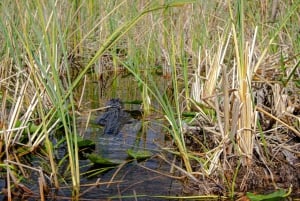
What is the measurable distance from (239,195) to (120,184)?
0.52m

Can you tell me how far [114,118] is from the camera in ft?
12.1

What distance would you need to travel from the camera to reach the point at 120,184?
249 cm

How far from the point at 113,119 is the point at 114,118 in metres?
0.02

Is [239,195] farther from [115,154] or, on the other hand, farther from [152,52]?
[152,52]

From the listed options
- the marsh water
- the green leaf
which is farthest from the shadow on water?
the green leaf

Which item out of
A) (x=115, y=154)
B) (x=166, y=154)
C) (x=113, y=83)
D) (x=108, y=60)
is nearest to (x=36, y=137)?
(x=115, y=154)

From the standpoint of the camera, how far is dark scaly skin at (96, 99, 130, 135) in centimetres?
352

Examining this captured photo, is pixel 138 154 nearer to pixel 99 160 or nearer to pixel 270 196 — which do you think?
pixel 99 160

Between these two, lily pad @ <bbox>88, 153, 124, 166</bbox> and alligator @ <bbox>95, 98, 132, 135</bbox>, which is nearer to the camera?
lily pad @ <bbox>88, 153, 124, 166</bbox>

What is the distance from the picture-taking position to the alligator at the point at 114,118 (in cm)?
353

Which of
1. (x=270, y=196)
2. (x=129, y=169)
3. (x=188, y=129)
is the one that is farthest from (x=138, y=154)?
(x=270, y=196)

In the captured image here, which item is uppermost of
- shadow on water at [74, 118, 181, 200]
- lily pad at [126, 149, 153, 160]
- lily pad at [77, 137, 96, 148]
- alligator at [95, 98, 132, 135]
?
alligator at [95, 98, 132, 135]

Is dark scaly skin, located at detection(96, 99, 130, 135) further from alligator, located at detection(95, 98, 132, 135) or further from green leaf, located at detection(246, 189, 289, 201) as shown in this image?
green leaf, located at detection(246, 189, 289, 201)

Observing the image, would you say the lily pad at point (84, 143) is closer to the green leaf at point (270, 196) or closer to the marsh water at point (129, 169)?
the marsh water at point (129, 169)
